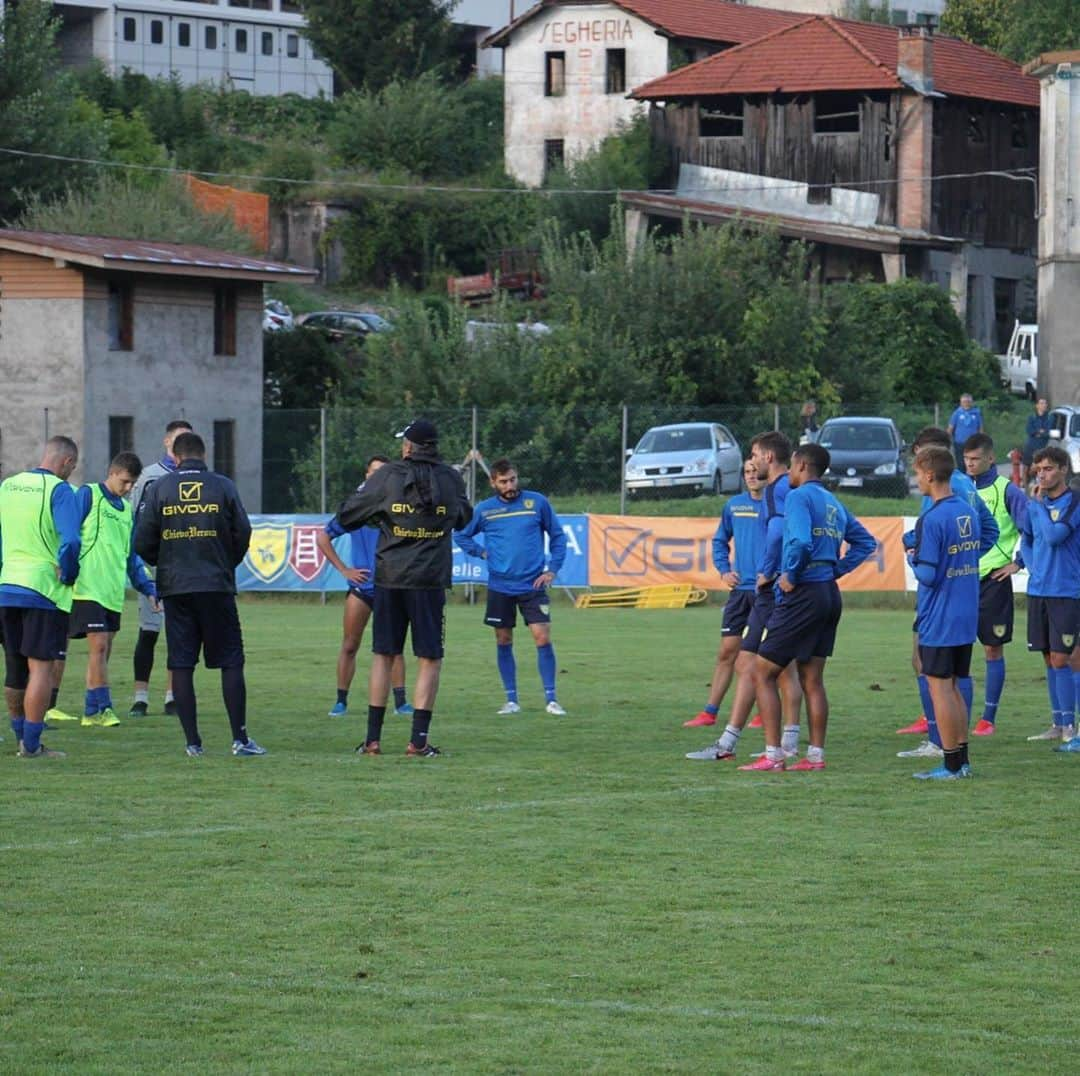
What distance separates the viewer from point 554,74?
7175 centimetres

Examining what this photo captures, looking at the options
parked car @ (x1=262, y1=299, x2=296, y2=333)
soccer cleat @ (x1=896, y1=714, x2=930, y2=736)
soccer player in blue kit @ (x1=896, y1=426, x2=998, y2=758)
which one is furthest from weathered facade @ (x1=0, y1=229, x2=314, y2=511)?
soccer player in blue kit @ (x1=896, y1=426, x2=998, y2=758)

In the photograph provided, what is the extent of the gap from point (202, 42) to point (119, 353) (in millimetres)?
55431

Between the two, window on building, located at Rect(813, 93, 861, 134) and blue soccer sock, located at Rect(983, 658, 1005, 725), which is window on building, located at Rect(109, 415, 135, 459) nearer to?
blue soccer sock, located at Rect(983, 658, 1005, 725)

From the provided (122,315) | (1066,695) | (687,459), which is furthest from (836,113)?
(1066,695)

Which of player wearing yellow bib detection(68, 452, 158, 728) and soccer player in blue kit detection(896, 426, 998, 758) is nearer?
soccer player in blue kit detection(896, 426, 998, 758)

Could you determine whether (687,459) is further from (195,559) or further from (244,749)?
(195,559)

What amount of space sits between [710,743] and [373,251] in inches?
2111

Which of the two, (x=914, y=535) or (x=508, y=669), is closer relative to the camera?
(x=914, y=535)

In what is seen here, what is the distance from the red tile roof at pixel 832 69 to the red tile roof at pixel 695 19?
6314 mm

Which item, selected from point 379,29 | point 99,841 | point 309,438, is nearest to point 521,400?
point 309,438

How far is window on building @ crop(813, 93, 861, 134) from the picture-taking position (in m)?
61.3

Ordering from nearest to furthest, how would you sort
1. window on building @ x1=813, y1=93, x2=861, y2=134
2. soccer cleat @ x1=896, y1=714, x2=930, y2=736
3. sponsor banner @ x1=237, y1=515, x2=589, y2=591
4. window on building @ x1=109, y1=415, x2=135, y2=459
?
soccer cleat @ x1=896, y1=714, x2=930, y2=736, sponsor banner @ x1=237, y1=515, x2=589, y2=591, window on building @ x1=109, y1=415, x2=135, y2=459, window on building @ x1=813, y1=93, x2=861, y2=134

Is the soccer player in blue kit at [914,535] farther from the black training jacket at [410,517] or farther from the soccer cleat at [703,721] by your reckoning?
the black training jacket at [410,517]

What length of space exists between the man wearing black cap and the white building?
7404 centimetres
